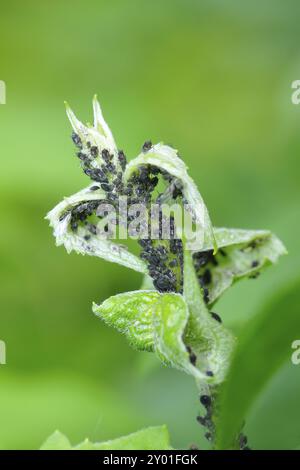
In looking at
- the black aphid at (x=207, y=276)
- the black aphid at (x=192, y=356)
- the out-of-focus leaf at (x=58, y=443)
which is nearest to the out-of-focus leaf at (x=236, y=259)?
the black aphid at (x=207, y=276)

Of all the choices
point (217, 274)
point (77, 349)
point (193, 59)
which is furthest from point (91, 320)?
point (193, 59)

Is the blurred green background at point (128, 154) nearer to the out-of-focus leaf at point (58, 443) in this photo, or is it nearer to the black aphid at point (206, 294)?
the black aphid at point (206, 294)

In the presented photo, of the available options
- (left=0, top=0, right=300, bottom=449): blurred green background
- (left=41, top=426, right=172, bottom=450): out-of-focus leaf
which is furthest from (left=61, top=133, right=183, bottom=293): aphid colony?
(left=0, top=0, right=300, bottom=449): blurred green background

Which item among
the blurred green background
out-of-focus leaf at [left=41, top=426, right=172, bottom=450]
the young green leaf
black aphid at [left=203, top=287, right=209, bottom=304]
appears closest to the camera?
the young green leaf

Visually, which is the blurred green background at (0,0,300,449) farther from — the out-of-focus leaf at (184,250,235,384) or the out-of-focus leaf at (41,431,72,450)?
the out-of-focus leaf at (41,431,72,450)

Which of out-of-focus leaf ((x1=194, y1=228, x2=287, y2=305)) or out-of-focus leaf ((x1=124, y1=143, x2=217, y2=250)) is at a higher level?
out-of-focus leaf ((x1=124, y1=143, x2=217, y2=250))

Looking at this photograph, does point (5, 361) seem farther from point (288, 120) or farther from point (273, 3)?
point (273, 3)
